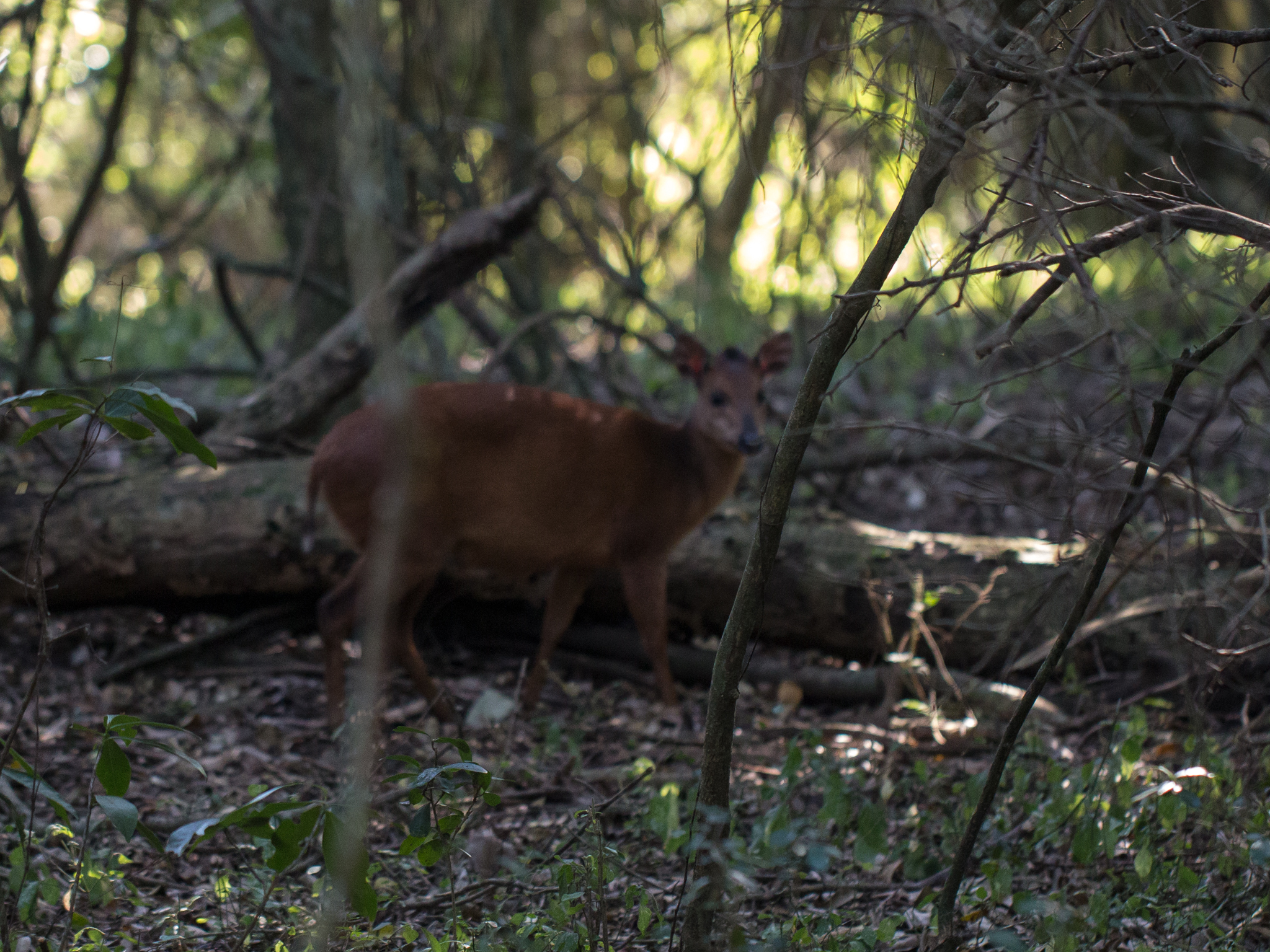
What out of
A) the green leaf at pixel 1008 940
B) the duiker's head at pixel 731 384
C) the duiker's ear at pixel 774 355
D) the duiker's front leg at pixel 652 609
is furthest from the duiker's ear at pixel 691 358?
the green leaf at pixel 1008 940

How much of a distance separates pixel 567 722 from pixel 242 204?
12209mm

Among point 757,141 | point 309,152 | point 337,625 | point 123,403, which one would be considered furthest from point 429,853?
point 757,141

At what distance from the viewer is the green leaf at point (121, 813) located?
6.94 ft

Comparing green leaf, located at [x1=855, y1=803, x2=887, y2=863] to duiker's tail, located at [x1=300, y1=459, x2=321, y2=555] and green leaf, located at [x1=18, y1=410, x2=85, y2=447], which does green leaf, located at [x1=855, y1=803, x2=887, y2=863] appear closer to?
green leaf, located at [x1=18, y1=410, x2=85, y2=447]

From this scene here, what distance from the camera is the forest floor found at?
100 inches

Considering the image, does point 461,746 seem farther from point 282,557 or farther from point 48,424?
point 282,557

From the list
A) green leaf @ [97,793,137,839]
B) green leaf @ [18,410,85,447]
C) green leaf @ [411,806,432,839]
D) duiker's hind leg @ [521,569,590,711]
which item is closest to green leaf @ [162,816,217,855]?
green leaf @ [97,793,137,839]

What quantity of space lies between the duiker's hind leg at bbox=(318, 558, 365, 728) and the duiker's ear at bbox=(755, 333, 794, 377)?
2148 millimetres

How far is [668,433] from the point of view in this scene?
5.15 metres

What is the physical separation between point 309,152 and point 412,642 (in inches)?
113

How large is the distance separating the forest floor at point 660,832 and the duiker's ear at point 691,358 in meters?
1.71

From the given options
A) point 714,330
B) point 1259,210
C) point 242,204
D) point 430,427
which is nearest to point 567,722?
point 430,427

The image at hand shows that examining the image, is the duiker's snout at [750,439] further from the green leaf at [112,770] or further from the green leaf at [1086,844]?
the green leaf at [112,770]

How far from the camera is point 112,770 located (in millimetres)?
2213
